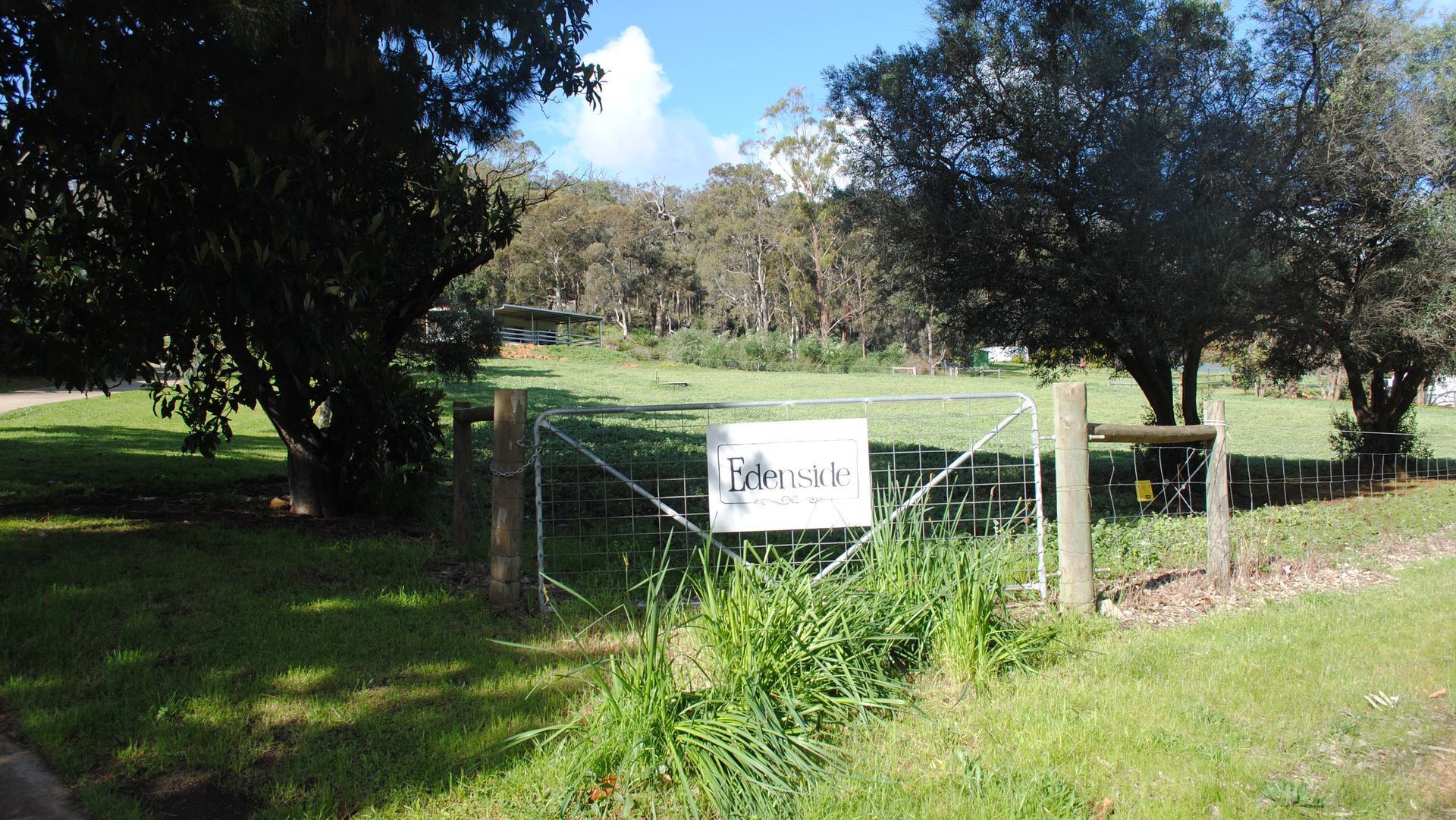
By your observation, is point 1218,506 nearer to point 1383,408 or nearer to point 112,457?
point 1383,408

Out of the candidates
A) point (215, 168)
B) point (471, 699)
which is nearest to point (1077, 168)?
point (215, 168)

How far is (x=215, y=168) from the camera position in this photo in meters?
6.41

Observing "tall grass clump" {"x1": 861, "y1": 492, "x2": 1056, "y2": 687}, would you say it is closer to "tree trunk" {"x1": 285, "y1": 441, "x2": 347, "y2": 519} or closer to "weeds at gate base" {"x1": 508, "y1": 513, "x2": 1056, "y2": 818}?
"weeds at gate base" {"x1": 508, "y1": 513, "x2": 1056, "y2": 818}

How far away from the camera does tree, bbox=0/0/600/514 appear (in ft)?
18.9

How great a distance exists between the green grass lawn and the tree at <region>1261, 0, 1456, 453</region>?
415 cm

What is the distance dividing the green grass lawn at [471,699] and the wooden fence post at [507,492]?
0.28m

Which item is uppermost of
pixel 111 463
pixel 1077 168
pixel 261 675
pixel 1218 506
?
pixel 1077 168

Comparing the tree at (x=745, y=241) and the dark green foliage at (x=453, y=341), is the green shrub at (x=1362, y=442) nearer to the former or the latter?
the dark green foliage at (x=453, y=341)

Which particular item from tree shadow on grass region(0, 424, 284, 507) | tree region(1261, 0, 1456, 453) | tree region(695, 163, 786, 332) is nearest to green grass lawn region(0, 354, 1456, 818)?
tree shadow on grass region(0, 424, 284, 507)

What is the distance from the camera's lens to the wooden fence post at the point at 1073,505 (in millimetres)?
5422

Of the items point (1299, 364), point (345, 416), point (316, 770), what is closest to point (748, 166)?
point (1299, 364)

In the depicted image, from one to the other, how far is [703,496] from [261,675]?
2861 mm

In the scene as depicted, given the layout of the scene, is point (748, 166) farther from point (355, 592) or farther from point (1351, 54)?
point (355, 592)

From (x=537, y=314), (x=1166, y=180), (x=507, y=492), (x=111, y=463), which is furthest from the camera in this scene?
(x=537, y=314)
